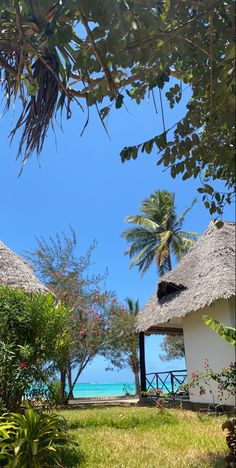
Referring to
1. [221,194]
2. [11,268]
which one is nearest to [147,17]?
[221,194]

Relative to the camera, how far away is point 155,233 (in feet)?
79.6

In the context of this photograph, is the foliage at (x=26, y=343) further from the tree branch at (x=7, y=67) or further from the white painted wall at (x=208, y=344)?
the white painted wall at (x=208, y=344)

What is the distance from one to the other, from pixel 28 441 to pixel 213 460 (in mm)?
1901

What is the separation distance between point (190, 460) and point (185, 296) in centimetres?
718

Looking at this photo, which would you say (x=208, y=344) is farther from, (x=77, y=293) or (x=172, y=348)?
(x=172, y=348)

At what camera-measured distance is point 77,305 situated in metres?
17.0

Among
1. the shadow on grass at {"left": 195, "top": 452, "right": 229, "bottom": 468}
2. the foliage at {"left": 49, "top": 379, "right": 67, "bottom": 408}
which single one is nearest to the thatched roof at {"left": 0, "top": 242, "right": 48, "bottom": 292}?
the foliage at {"left": 49, "top": 379, "right": 67, "bottom": 408}

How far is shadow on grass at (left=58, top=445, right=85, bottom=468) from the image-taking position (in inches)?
183

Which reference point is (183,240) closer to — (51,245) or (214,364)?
(51,245)

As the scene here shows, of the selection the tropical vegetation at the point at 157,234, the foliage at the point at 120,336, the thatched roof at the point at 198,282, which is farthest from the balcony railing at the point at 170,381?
the tropical vegetation at the point at 157,234

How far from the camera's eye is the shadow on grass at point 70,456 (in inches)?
183

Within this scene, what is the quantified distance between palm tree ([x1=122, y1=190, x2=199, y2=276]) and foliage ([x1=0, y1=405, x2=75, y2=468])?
62.9 feet

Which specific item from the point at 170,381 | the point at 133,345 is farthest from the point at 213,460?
the point at 133,345

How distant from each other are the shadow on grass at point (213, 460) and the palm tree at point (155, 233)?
740 inches
